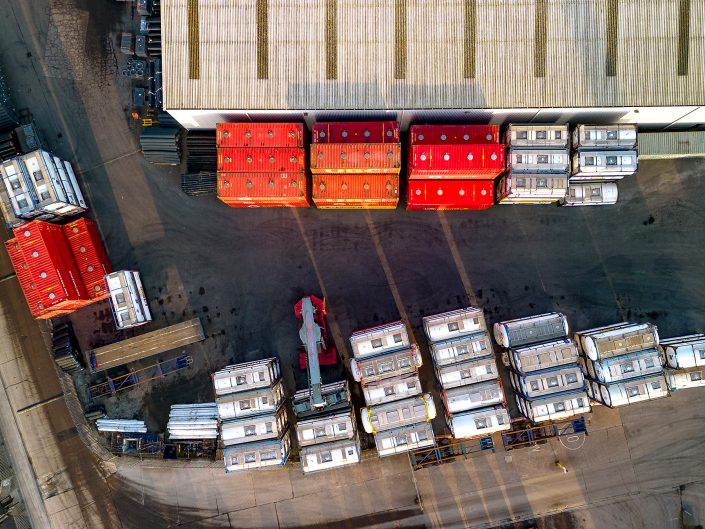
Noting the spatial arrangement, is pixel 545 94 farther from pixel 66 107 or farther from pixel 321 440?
pixel 66 107

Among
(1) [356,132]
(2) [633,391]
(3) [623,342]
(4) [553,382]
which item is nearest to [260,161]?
(1) [356,132]

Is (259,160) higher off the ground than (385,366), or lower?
higher

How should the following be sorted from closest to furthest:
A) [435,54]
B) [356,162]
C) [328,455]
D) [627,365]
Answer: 1. [328,455]
2. [627,365]
3. [356,162]
4. [435,54]

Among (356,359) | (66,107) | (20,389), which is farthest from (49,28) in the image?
(356,359)

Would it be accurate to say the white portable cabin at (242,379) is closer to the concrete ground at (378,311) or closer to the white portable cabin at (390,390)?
the concrete ground at (378,311)

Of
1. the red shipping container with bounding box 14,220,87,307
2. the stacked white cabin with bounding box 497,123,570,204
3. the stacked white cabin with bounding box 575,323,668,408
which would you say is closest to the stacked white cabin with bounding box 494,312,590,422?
the stacked white cabin with bounding box 575,323,668,408

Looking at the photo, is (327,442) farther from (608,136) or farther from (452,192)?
(608,136)
